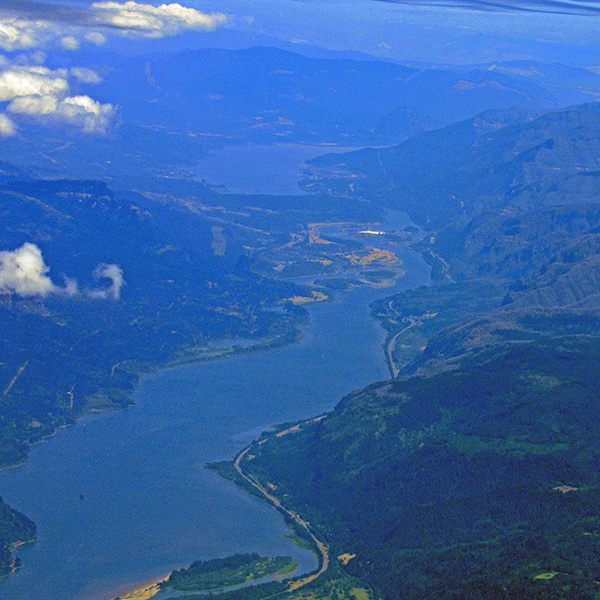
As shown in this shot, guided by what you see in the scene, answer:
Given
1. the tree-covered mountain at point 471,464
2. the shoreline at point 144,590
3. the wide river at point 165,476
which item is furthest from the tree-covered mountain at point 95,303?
the shoreline at point 144,590

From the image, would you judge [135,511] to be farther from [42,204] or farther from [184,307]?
[42,204]

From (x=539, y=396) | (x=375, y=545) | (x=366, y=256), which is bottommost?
(x=366, y=256)

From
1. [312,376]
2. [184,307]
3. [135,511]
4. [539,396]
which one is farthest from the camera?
[184,307]

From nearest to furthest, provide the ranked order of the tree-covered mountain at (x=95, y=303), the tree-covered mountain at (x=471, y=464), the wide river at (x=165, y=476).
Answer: the tree-covered mountain at (x=471, y=464) < the wide river at (x=165, y=476) < the tree-covered mountain at (x=95, y=303)

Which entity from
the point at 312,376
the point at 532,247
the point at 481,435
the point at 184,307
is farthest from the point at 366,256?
the point at 481,435

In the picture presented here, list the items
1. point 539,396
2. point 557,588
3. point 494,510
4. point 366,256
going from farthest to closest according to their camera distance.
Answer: point 366,256 → point 539,396 → point 494,510 → point 557,588

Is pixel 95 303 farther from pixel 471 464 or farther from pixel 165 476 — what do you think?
pixel 471 464

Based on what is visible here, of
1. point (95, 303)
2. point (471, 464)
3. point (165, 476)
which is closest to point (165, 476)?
point (165, 476)

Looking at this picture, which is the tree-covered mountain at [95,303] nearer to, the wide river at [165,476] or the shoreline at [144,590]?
the wide river at [165,476]

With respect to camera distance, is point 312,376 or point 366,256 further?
point 366,256
